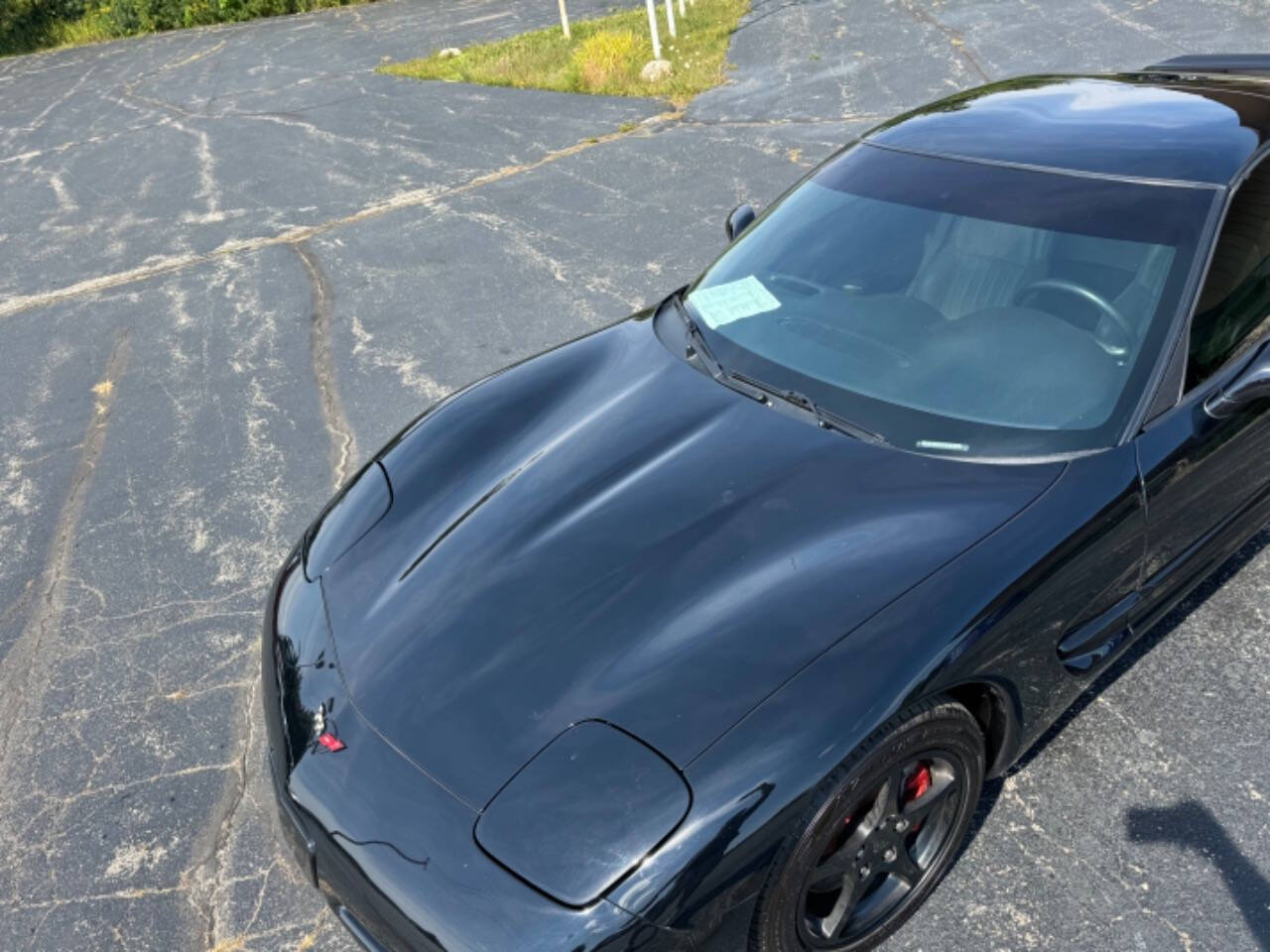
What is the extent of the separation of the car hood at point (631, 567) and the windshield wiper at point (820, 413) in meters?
0.04

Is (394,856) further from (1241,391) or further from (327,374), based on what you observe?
(327,374)

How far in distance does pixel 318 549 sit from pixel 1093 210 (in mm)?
2301

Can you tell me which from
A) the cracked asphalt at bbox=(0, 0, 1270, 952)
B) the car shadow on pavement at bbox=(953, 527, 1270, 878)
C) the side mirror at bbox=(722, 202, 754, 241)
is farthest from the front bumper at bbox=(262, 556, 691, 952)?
the side mirror at bbox=(722, 202, 754, 241)

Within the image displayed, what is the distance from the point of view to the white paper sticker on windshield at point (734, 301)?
3.31 m

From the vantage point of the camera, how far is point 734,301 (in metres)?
3.38

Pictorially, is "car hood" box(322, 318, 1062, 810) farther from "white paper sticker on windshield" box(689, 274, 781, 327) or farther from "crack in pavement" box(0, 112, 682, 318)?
"crack in pavement" box(0, 112, 682, 318)

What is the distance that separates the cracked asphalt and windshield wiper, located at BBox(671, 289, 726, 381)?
54.4 inches

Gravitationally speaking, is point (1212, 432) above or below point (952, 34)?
above

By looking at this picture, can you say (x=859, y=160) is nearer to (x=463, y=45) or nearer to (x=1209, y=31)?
(x=1209, y=31)

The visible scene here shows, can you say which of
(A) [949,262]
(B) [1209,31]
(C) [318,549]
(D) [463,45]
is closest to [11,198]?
(D) [463,45]

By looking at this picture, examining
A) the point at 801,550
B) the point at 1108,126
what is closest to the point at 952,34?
the point at 1108,126

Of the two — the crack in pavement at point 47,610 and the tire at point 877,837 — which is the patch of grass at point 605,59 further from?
the tire at point 877,837

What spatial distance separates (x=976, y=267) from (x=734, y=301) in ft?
2.40

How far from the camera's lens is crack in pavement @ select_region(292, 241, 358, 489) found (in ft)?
16.3
